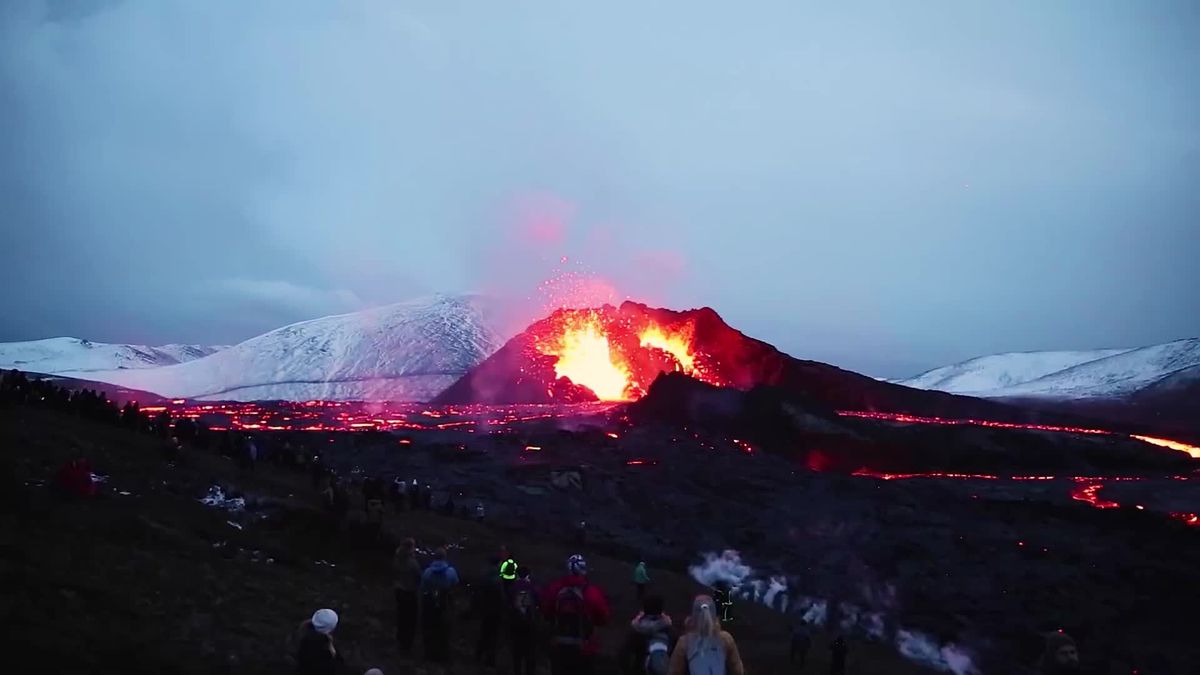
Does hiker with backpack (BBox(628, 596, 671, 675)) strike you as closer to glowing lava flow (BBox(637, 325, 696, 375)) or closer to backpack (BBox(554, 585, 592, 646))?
backpack (BBox(554, 585, 592, 646))

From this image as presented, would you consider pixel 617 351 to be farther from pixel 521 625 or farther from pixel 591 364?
pixel 521 625

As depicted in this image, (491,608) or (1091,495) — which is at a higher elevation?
(491,608)

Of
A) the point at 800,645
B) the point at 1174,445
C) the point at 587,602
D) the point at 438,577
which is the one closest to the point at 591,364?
the point at 1174,445

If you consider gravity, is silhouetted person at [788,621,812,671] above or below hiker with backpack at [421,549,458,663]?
below

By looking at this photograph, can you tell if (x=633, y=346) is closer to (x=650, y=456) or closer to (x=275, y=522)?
(x=650, y=456)

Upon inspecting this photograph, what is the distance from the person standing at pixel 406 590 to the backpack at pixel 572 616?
4586mm

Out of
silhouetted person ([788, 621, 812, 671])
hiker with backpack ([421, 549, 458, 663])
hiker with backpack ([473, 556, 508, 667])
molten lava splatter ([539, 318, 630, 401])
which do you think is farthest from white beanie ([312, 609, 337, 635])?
molten lava splatter ([539, 318, 630, 401])

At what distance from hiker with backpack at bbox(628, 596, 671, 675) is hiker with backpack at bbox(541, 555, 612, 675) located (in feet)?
3.75

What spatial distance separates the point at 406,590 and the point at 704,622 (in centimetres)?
897

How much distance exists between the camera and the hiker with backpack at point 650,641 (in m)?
9.45

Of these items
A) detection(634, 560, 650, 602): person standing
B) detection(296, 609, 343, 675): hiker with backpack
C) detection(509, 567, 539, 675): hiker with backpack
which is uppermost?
detection(296, 609, 343, 675): hiker with backpack

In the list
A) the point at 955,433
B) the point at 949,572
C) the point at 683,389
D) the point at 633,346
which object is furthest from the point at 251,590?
the point at 633,346

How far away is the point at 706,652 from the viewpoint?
25.6ft

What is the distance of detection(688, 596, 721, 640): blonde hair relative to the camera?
25.6ft
